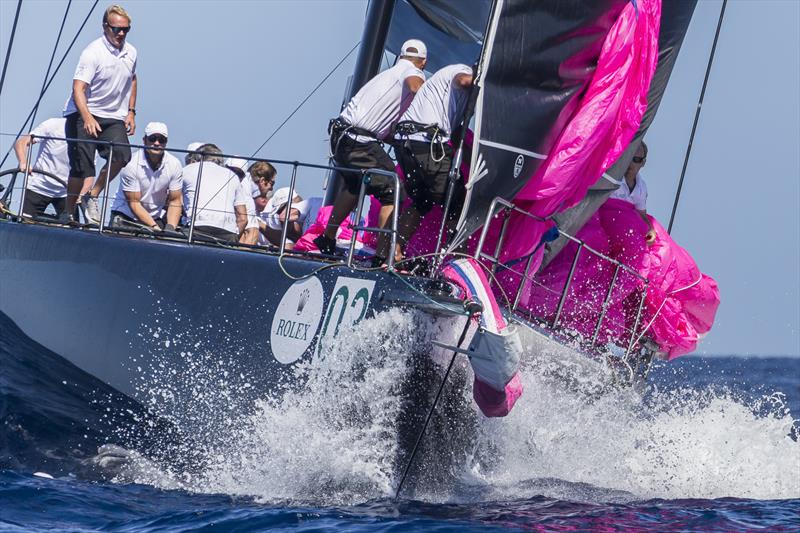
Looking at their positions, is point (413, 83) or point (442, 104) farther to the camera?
point (413, 83)

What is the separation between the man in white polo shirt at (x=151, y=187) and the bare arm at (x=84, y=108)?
30 centimetres

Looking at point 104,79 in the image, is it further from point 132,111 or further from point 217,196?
point 217,196

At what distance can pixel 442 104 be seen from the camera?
5980 mm

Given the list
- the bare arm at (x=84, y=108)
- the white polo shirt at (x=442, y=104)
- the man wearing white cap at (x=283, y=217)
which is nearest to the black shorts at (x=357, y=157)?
the white polo shirt at (x=442, y=104)

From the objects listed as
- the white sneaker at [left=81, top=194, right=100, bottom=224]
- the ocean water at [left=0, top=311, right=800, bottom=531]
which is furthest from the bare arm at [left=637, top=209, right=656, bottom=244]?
the white sneaker at [left=81, top=194, right=100, bottom=224]

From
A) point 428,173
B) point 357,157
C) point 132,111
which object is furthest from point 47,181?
point 428,173

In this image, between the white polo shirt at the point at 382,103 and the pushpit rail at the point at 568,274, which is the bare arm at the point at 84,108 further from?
the pushpit rail at the point at 568,274

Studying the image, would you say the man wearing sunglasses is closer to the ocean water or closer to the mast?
the ocean water

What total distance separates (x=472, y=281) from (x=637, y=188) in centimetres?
266

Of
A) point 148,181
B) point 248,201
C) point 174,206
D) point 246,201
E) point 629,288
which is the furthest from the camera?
point 248,201

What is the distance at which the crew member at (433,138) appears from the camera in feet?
19.4

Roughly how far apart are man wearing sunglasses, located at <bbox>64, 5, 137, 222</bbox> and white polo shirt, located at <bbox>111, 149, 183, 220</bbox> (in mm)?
82

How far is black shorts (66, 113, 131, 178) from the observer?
7648mm

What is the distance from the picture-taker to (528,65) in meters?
5.91
